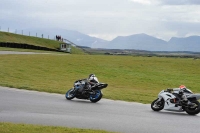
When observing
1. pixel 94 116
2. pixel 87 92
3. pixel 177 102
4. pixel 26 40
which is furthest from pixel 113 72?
pixel 26 40

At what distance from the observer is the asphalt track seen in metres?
12.1

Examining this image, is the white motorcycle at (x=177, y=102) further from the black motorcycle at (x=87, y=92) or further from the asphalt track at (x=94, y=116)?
the black motorcycle at (x=87, y=92)

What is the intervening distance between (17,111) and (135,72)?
30311 mm

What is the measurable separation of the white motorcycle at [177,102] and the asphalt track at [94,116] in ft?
0.82

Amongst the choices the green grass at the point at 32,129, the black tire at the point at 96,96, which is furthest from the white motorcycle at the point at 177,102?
the green grass at the point at 32,129

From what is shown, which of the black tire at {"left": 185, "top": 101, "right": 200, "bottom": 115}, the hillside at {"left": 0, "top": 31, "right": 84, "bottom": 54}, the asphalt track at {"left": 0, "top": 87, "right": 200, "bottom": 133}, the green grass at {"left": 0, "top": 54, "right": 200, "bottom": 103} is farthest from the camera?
the hillside at {"left": 0, "top": 31, "right": 84, "bottom": 54}

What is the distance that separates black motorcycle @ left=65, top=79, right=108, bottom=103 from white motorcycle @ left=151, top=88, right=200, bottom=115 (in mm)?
2863

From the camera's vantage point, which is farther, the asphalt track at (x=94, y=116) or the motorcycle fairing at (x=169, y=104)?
the motorcycle fairing at (x=169, y=104)

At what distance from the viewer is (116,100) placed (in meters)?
19.6

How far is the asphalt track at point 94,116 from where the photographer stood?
1213 centimetres

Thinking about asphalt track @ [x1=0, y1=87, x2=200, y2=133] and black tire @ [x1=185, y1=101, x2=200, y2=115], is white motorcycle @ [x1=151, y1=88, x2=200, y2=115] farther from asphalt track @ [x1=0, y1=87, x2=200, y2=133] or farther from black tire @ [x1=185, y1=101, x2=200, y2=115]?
asphalt track @ [x1=0, y1=87, x2=200, y2=133]

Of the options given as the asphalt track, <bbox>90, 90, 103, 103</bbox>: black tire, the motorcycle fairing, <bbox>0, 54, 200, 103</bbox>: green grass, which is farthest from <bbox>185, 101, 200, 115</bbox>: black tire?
<bbox>0, 54, 200, 103</bbox>: green grass

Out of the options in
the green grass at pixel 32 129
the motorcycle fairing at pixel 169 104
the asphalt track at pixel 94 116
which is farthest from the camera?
the motorcycle fairing at pixel 169 104

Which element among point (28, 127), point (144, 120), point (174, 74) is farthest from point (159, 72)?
point (28, 127)
